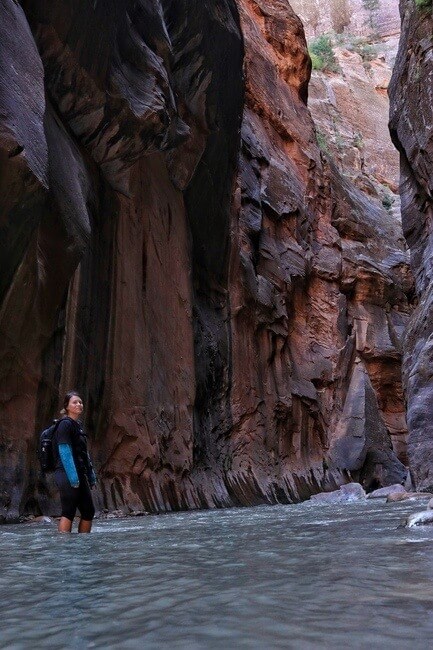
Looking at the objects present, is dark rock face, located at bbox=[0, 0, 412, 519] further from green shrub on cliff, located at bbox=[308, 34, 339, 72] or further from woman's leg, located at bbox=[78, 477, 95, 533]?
green shrub on cliff, located at bbox=[308, 34, 339, 72]

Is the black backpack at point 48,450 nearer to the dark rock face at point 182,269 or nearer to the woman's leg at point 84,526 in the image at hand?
the woman's leg at point 84,526

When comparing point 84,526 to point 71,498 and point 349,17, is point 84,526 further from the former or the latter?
point 349,17

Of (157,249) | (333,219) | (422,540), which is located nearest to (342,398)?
(333,219)

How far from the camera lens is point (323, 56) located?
Result: 2016 inches

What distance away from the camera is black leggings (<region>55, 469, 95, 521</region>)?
6.05 meters

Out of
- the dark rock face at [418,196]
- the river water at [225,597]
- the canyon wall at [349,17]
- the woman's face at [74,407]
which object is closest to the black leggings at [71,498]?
the woman's face at [74,407]

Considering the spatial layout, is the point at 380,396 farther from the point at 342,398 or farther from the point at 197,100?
the point at 197,100

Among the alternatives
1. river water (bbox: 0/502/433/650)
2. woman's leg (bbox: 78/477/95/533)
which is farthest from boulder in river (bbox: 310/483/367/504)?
river water (bbox: 0/502/433/650)

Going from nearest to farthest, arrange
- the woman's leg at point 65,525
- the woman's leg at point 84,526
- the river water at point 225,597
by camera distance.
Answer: the river water at point 225,597 → the woman's leg at point 65,525 → the woman's leg at point 84,526

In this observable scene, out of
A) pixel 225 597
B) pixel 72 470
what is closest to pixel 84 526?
pixel 72 470

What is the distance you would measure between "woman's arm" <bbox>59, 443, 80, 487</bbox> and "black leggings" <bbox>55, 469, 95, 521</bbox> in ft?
0.29

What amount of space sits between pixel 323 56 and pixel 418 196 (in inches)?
1411

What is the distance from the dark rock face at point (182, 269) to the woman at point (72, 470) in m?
2.82

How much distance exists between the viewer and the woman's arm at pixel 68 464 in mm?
6031
